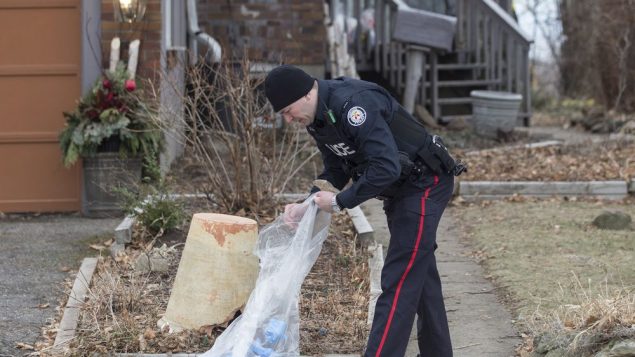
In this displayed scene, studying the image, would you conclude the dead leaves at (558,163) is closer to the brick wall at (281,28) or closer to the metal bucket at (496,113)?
the metal bucket at (496,113)

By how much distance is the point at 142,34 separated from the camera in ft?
32.3

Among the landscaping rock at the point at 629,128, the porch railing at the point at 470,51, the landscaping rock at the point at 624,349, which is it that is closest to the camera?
the landscaping rock at the point at 624,349

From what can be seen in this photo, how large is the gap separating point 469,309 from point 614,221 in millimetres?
2693

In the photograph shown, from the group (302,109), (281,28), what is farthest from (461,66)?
(302,109)

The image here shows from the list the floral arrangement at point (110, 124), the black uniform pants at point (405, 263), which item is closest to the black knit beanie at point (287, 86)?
the black uniform pants at point (405, 263)

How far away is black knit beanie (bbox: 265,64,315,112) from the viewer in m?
4.76

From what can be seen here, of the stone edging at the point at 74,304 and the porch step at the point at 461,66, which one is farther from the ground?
the porch step at the point at 461,66

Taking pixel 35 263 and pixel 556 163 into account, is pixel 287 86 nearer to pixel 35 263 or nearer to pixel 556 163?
pixel 35 263

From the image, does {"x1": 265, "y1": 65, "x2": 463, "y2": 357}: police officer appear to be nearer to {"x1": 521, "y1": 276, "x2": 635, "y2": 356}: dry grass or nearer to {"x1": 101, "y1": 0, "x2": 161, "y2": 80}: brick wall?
{"x1": 521, "y1": 276, "x2": 635, "y2": 356}: dry grass

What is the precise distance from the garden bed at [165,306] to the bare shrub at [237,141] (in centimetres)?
79

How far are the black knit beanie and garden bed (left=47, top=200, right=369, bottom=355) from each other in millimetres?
1460

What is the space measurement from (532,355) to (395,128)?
1390 millimetres

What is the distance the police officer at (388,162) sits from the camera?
472cm

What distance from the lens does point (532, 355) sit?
17.4 ft
